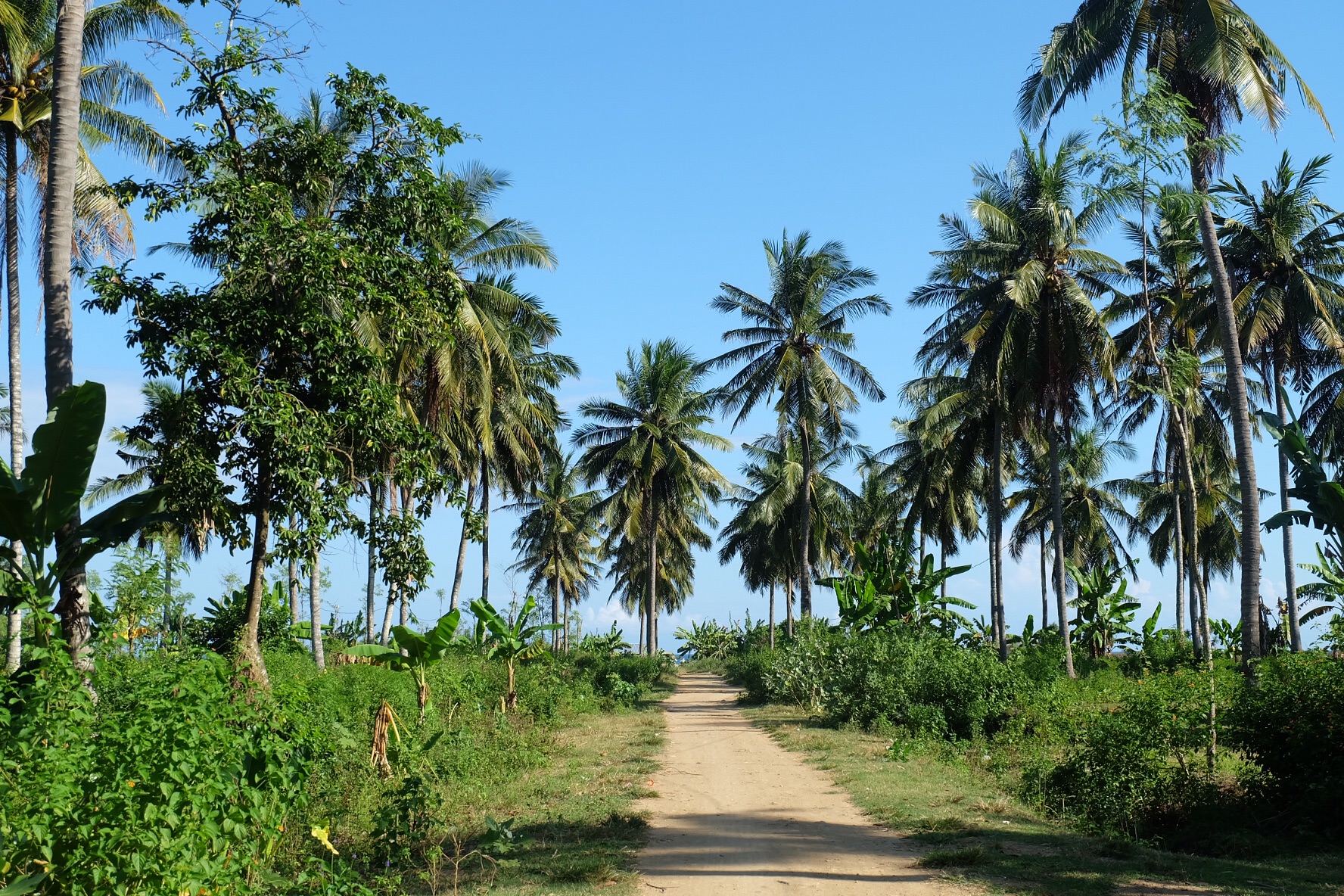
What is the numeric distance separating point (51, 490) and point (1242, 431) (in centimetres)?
1531

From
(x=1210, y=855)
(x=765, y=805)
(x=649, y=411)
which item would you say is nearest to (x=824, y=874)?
(x=765, y=805)

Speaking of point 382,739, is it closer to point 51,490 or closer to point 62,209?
point 51,490

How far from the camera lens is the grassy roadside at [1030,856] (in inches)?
269

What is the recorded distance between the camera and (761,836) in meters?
8.72

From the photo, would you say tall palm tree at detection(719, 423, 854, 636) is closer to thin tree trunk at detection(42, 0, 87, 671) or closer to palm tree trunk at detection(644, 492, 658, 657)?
palm tree trunk at detection(644, 492, 658, 657)

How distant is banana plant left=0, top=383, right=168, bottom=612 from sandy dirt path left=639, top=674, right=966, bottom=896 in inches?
219

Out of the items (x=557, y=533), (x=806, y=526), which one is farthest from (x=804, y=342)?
(x=557, y=533)

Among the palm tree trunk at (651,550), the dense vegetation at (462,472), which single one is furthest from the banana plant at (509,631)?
the palm tree trunk at (651,550)

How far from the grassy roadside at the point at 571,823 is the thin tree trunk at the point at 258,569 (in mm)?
3184

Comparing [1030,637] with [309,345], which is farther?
[1030,637]

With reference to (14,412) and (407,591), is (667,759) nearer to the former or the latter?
(407,591)

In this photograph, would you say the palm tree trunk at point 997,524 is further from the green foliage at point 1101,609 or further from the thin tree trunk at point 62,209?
the thin tree trunk at point 62,209

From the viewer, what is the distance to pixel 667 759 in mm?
13742

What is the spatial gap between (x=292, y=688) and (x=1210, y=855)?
25.2ft
